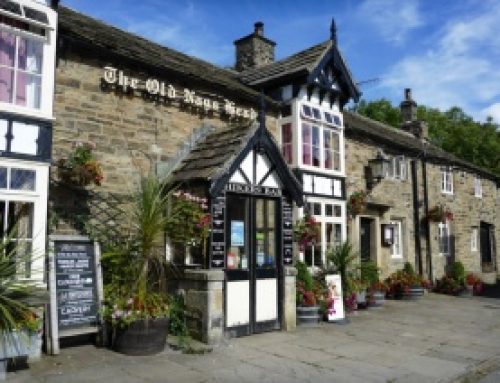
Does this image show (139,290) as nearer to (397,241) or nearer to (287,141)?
(287,141)

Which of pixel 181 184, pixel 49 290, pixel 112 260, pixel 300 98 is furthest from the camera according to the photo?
pixel 300 98

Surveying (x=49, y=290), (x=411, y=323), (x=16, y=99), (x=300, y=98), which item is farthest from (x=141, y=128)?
(x=411, y=323)

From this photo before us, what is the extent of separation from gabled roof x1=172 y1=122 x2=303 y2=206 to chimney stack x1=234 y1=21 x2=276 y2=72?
6.37 meters

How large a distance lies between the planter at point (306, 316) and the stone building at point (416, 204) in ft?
14.7

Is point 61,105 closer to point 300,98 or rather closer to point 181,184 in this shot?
point 181,184

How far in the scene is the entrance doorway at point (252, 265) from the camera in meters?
8.38

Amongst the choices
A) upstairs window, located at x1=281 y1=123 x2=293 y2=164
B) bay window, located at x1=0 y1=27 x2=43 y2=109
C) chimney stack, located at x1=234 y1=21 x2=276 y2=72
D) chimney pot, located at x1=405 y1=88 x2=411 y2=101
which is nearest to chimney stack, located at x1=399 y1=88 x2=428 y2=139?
chimney pot, located at x1=405 y1=88 x2=411 y2=101

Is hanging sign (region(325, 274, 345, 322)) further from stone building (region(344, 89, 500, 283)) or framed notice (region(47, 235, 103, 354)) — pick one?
framed notice (region(47, 235, 103, 354))

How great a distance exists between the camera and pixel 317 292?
1026 cm

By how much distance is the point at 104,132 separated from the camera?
8.52 meters

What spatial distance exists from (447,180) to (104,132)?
15573 mm

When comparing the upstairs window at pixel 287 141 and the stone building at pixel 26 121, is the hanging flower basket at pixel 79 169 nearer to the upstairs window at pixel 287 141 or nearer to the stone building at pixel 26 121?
the stone building at pixel 26 121

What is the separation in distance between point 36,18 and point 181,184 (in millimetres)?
3486

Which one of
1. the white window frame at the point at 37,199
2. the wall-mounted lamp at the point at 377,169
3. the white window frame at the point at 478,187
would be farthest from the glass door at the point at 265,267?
the white window frame at the point at 478,187
